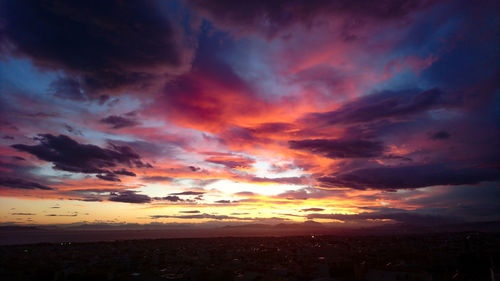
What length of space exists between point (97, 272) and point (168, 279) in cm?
1359

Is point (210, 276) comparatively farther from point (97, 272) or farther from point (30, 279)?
point (30, 279)

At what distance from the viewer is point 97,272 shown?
49000mm

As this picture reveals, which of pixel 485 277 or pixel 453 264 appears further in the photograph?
pixel 453 264

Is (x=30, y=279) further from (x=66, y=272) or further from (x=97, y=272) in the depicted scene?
(x=97, y=272)

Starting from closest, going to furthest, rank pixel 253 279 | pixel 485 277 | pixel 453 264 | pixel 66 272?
1. pixel 253 279
2. pixel 66 272
3. pixel 485 277
4. pixel 453 264

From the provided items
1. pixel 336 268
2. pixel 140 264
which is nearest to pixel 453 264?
pixel 336 268

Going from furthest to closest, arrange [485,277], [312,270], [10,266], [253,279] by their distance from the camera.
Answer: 1. [10,266]
2. [312,270]
3. [485,277]
4. [253,279]

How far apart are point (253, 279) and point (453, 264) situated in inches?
1942

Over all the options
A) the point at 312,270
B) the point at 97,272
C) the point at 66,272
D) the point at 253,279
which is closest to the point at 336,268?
the point at 312,270

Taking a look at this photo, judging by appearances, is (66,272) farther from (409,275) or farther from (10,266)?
(409,275)

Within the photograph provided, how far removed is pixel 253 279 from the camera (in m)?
43.6

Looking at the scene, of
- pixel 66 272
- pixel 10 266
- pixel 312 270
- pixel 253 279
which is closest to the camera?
pixel 253 279

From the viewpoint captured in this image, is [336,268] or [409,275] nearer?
[409,275]

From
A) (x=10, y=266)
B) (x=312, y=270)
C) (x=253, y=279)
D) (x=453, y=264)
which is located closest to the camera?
(x=253, y=279)
